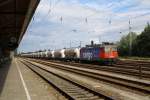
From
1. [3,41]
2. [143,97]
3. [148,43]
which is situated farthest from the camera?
[148,43]

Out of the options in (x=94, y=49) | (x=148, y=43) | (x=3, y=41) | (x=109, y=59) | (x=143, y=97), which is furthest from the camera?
(x=148, y=43)

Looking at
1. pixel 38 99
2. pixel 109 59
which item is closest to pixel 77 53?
pixel 109 59

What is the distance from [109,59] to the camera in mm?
44938

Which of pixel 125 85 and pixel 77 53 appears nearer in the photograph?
pixel 125 85

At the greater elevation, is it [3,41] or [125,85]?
[3,41]

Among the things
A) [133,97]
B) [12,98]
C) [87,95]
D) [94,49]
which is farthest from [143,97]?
[94,49]

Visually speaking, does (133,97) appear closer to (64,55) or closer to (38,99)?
(38,99)

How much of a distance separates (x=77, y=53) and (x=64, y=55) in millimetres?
16552

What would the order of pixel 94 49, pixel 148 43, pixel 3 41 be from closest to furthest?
pixel 94 49 < pixel 3 41 < pixel 148 43

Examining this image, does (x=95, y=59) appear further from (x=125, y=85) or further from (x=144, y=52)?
(x=144, y=52)

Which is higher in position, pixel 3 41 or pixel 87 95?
pixel 3 41

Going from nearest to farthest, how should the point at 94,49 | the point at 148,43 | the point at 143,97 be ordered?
the point at 143,97
the point at 94,49
the point at 148,43

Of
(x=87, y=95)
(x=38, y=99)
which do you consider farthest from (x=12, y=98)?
(x=87, y=95)

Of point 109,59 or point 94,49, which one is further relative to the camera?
point 94,49
